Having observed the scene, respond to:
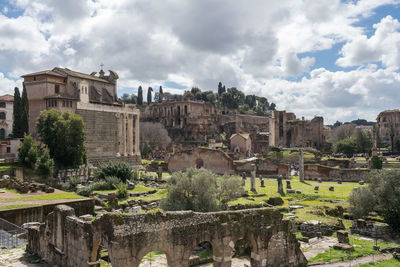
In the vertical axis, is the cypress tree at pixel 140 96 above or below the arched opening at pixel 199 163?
above

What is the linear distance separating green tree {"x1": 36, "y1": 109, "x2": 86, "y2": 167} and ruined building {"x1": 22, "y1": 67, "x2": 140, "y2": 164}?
20.5 ft

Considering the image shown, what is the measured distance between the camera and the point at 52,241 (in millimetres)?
14023

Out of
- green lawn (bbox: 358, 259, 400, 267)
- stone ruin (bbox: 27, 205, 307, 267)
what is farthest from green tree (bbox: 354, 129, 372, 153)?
stone ruin (bbox: 27, 205, 307, 267)

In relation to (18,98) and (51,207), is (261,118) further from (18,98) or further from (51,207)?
(51,207)

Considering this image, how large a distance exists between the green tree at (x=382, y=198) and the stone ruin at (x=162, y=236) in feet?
27.0

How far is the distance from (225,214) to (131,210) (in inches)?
418

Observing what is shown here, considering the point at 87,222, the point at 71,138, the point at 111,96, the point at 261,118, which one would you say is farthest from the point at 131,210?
the point at 261,118

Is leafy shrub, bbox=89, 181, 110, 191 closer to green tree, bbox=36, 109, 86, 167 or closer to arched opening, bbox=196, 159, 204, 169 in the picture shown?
green tree, bbox=36, 109, 86, 167

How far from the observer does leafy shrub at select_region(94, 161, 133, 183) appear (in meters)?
32.3

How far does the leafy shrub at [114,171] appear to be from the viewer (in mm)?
32319

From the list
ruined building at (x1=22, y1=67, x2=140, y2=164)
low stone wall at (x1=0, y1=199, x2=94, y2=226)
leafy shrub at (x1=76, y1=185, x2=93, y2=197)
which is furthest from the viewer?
ruined building at (x1=22, y1=67, x2=140, y2=164)

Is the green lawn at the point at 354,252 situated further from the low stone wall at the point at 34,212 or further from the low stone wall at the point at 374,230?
the low stone wall at the point at 34,212

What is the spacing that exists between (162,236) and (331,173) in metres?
35.1

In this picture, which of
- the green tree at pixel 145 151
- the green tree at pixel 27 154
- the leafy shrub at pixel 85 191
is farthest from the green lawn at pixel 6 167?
the green tree at pixel 145 151
